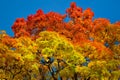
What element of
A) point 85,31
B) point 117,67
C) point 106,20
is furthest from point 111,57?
point 85,31

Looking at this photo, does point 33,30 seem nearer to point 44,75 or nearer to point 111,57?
point 44,75

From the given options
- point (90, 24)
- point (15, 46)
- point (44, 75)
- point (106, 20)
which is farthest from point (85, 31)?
point (15, 46)

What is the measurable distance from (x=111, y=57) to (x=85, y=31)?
8.04m

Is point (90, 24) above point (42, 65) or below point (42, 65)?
above

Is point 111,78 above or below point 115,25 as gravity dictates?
below

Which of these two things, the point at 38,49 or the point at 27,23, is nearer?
the point at 38,49

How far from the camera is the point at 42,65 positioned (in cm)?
3872

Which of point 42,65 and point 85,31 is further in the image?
point 85,31

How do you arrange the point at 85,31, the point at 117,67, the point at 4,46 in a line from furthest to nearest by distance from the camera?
the point at 85,31 < the point at 117,67 < the point at 4,46

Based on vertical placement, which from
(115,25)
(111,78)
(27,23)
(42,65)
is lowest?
(111,78)

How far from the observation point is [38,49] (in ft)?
120

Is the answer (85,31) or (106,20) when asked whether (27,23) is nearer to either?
(85,31)

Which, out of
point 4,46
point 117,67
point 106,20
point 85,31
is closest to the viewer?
point 4,46

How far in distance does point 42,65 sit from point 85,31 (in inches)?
309
